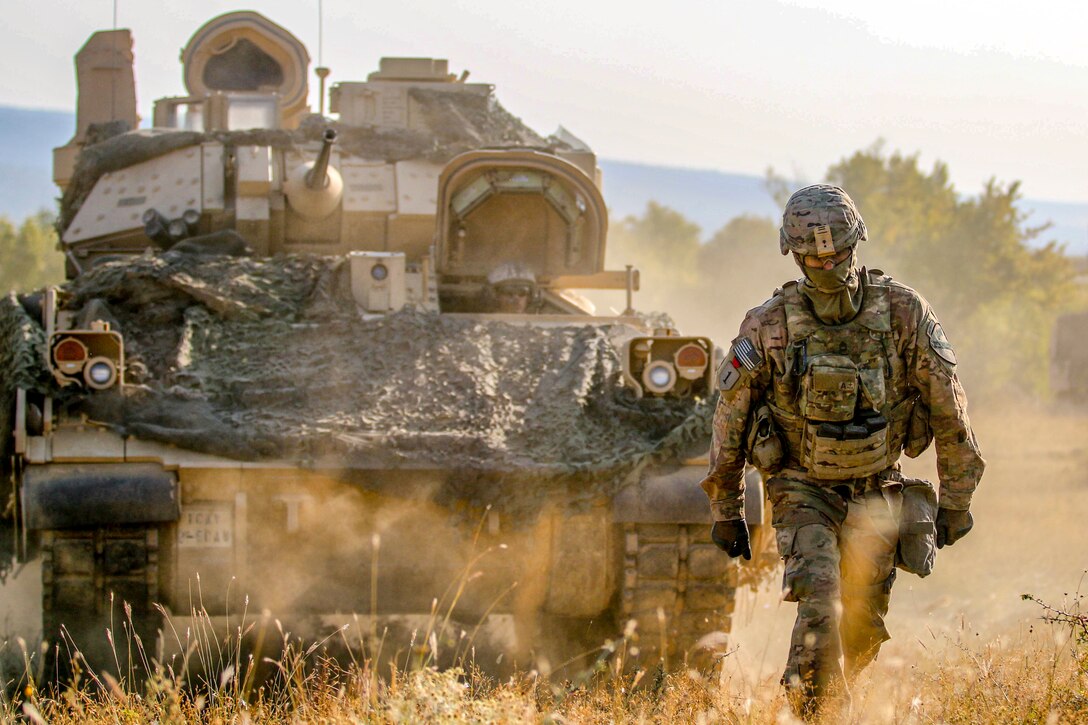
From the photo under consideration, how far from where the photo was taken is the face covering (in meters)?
5.42

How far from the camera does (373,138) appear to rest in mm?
10953

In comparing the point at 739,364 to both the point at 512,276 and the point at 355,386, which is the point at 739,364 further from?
the point at 512,276

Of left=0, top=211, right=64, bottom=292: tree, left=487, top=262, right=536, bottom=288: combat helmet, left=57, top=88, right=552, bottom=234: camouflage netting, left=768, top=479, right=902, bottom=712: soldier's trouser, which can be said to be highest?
left=0, top=211, right=64, bottom=292: tree

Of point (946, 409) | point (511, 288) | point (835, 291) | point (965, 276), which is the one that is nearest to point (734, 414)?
point (835, 291)

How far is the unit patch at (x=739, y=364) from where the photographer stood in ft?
18.1

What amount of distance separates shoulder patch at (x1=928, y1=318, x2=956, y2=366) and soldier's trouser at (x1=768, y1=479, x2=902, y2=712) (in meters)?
0.48

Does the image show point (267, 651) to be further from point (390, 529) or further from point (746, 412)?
point (746, 412)

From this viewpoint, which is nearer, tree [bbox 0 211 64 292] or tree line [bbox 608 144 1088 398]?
tree line [bbox 608 144 1088 398]

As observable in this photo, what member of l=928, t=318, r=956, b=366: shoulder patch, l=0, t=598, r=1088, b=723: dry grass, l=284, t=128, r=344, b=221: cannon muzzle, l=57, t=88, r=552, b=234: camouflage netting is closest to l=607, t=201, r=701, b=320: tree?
l=57, t=88, r=552, b=234: camouflage netting

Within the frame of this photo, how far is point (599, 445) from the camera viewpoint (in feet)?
24.5

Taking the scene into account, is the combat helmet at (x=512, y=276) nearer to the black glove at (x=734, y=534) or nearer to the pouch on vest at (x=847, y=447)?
the black glove at (x=734, y=534)

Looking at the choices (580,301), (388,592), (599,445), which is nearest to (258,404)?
(388,592)

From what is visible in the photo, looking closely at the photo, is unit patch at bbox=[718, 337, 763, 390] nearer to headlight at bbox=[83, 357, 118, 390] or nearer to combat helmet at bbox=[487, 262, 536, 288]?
headlight at bbox=[83, 357, 118, 390]

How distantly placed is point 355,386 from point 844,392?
118 inches
